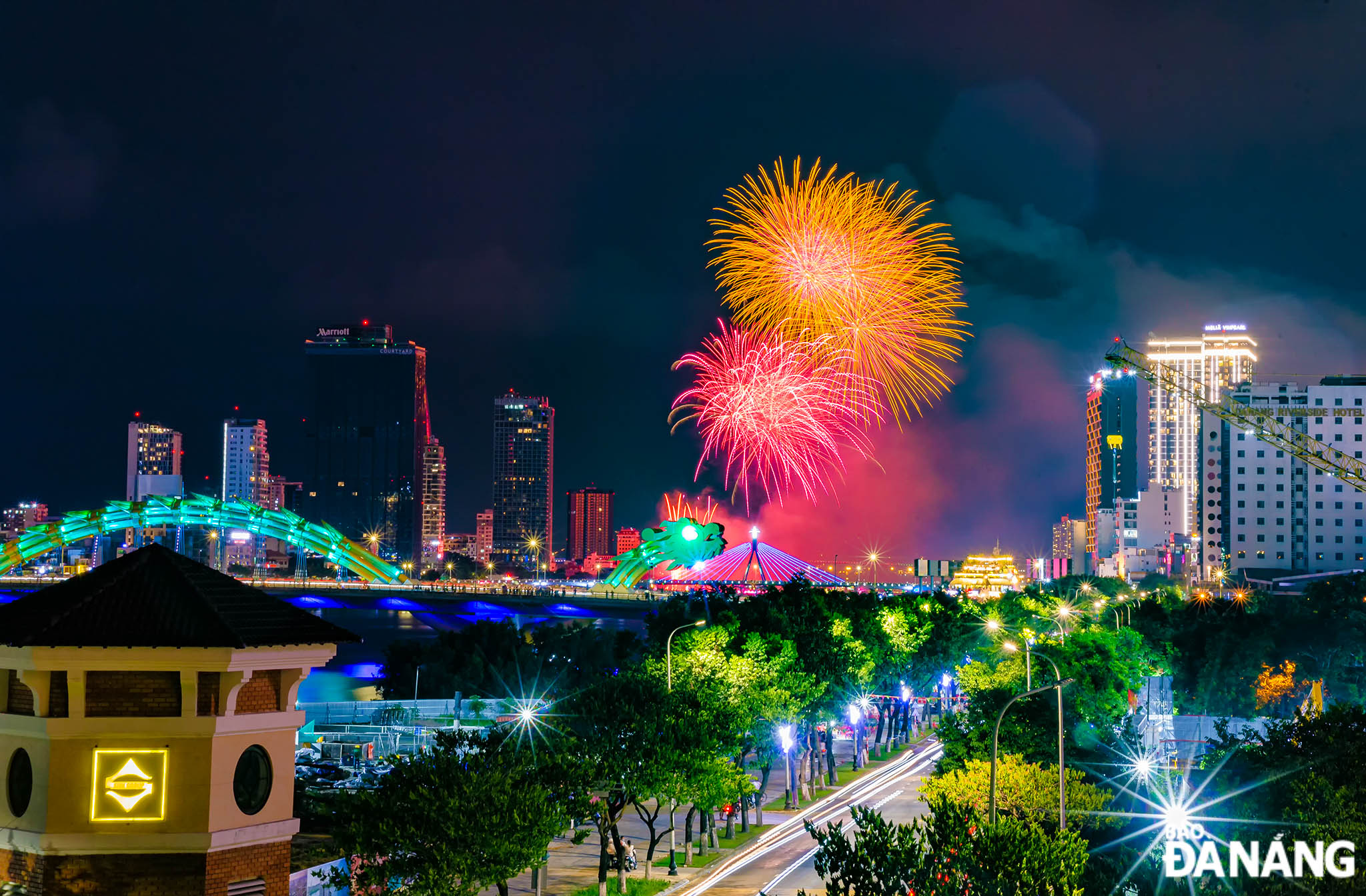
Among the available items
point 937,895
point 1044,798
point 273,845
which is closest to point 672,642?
point 1044,798

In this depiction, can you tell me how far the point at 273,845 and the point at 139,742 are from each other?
255 cm

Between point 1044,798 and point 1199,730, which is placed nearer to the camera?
point 1044,798

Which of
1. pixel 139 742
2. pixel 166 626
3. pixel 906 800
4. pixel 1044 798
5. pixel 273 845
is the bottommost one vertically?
pixel 906 800

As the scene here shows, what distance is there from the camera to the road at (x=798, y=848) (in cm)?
4762

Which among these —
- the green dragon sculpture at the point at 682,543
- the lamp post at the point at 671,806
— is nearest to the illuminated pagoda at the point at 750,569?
the green dragon sculpture at the point at 682,543

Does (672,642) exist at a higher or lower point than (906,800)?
higher

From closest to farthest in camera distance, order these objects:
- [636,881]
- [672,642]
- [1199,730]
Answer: [636,881] → [672,642] → [1199,730]

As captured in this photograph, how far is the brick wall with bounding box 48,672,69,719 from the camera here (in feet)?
61.7

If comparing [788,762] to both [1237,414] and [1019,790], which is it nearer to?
[1019,790]

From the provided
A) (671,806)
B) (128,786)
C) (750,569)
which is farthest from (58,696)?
(750,569)

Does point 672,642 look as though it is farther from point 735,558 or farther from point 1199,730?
point 735,558

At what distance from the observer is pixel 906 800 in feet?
225

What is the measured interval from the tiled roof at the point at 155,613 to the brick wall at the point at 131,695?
54cm

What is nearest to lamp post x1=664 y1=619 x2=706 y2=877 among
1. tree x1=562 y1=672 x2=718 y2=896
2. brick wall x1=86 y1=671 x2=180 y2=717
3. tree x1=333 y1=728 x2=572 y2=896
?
tree x1=562 y1=672 x2=718 y2=896
